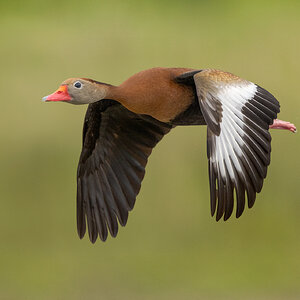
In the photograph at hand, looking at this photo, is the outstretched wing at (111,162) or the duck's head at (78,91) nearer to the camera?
→ the duck's head at (78,91)

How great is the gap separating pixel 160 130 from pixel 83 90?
35 cm

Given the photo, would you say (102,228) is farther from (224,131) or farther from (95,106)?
(224,131)

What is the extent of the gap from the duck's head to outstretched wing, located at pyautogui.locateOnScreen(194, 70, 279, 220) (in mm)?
214

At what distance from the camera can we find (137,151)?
1.72 m

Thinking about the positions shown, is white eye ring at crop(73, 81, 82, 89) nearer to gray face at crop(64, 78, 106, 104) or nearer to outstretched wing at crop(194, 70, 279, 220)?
gray face at crop(64, 78, 106, 104)

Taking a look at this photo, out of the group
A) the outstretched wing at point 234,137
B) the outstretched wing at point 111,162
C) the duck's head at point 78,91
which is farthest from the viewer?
the outstretched wing at point 111,162

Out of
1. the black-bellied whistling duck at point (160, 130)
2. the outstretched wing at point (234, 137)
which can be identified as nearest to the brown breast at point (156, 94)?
the black-bellied whistling duck at point (160, 130)

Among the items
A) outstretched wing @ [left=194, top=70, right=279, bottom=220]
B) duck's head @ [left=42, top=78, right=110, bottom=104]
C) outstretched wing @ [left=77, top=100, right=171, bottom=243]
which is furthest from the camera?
outstretched wing @ [left=77, top=100, right=171, bottom=243]

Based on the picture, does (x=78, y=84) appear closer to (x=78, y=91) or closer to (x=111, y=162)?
(x=78, y=91)

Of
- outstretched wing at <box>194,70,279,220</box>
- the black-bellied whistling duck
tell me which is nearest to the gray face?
the black-bellied whistling duck

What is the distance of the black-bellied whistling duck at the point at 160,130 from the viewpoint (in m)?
1.30

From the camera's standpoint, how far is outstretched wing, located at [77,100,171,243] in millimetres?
1697

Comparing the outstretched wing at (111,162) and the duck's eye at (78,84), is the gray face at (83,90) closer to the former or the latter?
the duck's eye at (78,84)

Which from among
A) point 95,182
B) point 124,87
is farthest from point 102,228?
point 124,87
